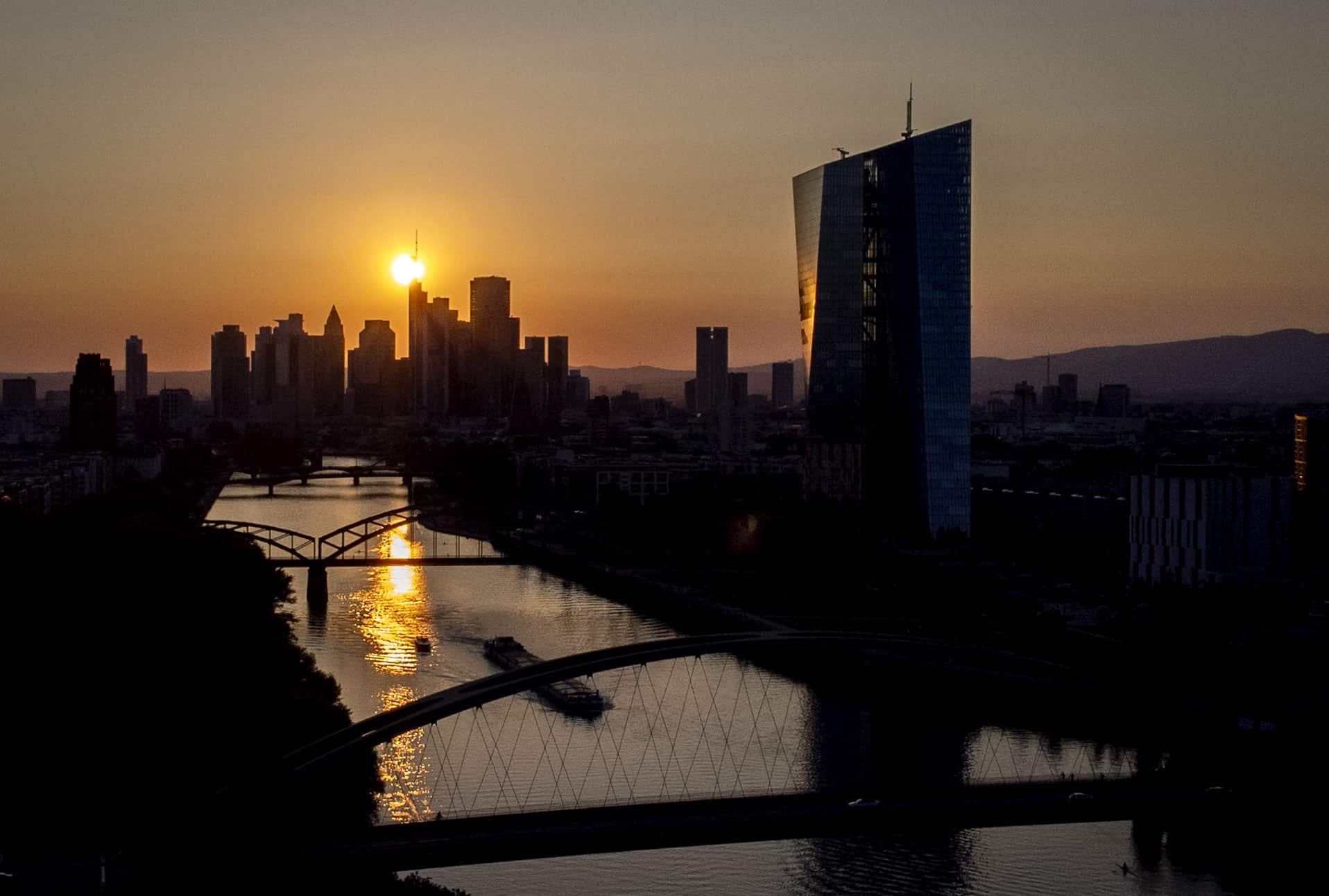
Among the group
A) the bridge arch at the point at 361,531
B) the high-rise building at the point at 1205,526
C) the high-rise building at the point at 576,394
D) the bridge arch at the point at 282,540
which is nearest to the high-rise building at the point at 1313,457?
the high-rise building at the point at 1205,526

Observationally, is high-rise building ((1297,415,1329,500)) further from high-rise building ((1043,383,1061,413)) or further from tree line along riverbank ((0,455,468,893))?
high-rise building ((1043,383,1061,413))

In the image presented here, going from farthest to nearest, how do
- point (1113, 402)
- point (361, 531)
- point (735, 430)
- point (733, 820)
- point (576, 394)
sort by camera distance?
point (576, 394)
point (1113, 402)
point (735, 430)
point (361, 531)
point (733, 820)

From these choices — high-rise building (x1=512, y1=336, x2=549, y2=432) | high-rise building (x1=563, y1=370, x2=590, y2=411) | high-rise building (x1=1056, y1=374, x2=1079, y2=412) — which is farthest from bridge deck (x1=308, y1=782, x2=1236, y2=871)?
high-rise building (x1=563, y1=370, x2=590, y2=411)

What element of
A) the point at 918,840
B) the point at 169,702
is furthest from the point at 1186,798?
the point at 169,702

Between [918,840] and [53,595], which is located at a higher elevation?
[53,595]

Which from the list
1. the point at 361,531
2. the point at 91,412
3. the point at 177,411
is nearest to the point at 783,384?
the point at 177,411

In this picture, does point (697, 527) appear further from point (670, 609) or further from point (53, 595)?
point (53, 595)

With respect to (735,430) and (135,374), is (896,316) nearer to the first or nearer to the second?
(735,430)
